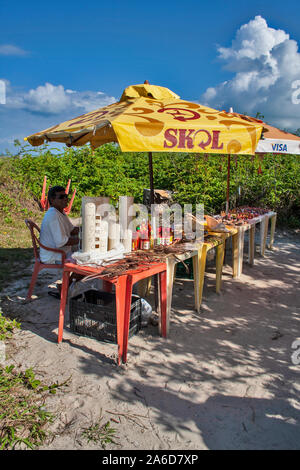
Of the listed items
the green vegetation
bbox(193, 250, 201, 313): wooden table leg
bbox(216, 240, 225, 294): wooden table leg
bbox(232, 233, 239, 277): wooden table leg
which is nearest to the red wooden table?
bbox(193, 250, 201, 313): wooden table leg

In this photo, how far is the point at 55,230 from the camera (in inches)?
159

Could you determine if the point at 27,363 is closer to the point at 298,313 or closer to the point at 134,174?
the point at 298,313

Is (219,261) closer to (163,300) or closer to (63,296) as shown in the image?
(163,300)

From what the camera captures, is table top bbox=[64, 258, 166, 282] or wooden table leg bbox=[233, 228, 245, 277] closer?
table top bbox=[64, 258, 166, 282]

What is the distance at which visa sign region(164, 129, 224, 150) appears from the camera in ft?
9.50

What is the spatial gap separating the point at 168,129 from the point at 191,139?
239mm

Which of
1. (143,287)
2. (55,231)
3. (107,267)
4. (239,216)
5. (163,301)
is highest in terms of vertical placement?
(239,216)

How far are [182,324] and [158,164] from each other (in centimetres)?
788

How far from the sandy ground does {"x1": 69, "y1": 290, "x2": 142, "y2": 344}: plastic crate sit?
0.16 m

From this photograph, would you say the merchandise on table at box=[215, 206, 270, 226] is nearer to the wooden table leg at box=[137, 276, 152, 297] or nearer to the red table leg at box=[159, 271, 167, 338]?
the wooden table leg at box=[137, 276, 152, 297]

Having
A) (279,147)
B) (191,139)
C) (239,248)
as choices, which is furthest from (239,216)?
(191,139)

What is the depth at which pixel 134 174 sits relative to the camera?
1098 cm
